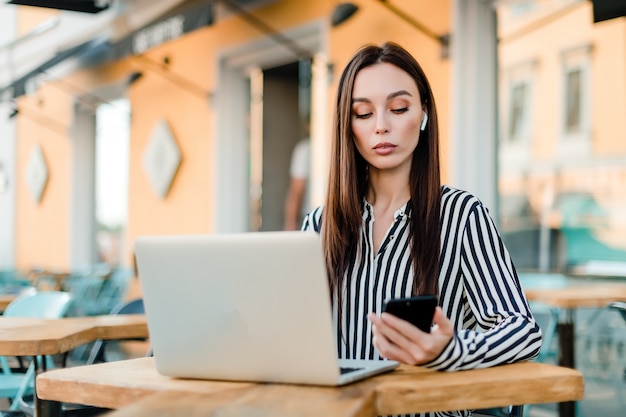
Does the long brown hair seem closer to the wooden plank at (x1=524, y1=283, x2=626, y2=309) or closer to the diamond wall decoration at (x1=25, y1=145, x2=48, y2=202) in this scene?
the wooden plank at (x1=524, y1=283, x2=626, y2=309)

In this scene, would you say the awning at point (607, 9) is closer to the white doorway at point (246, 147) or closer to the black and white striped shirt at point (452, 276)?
the black and white striped shirt at point (452, 276)

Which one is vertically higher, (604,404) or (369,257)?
(369,257)

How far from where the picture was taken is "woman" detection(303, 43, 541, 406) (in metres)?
1.73

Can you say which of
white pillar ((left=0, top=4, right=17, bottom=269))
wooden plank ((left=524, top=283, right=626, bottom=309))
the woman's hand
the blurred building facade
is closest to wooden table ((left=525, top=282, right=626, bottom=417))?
wooden plank ((left=524, top=283, right=626, bottom=309))

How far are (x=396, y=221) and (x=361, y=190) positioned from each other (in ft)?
0.39

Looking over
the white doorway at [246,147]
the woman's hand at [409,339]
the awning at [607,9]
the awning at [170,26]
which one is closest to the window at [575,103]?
the awning at [607,9]

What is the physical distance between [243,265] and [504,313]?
58 centimetres

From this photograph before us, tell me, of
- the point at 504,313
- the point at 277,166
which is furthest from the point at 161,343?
the point at 277,166

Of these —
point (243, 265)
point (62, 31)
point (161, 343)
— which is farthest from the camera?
point (62, 31)

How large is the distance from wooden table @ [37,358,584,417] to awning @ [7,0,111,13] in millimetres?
4311

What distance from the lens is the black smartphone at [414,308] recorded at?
135cm

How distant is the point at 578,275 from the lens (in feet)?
16.6

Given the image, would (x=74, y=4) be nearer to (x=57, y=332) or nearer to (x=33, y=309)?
(x=33, y=309)

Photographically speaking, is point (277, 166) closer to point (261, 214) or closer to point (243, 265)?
point (261, 214)
